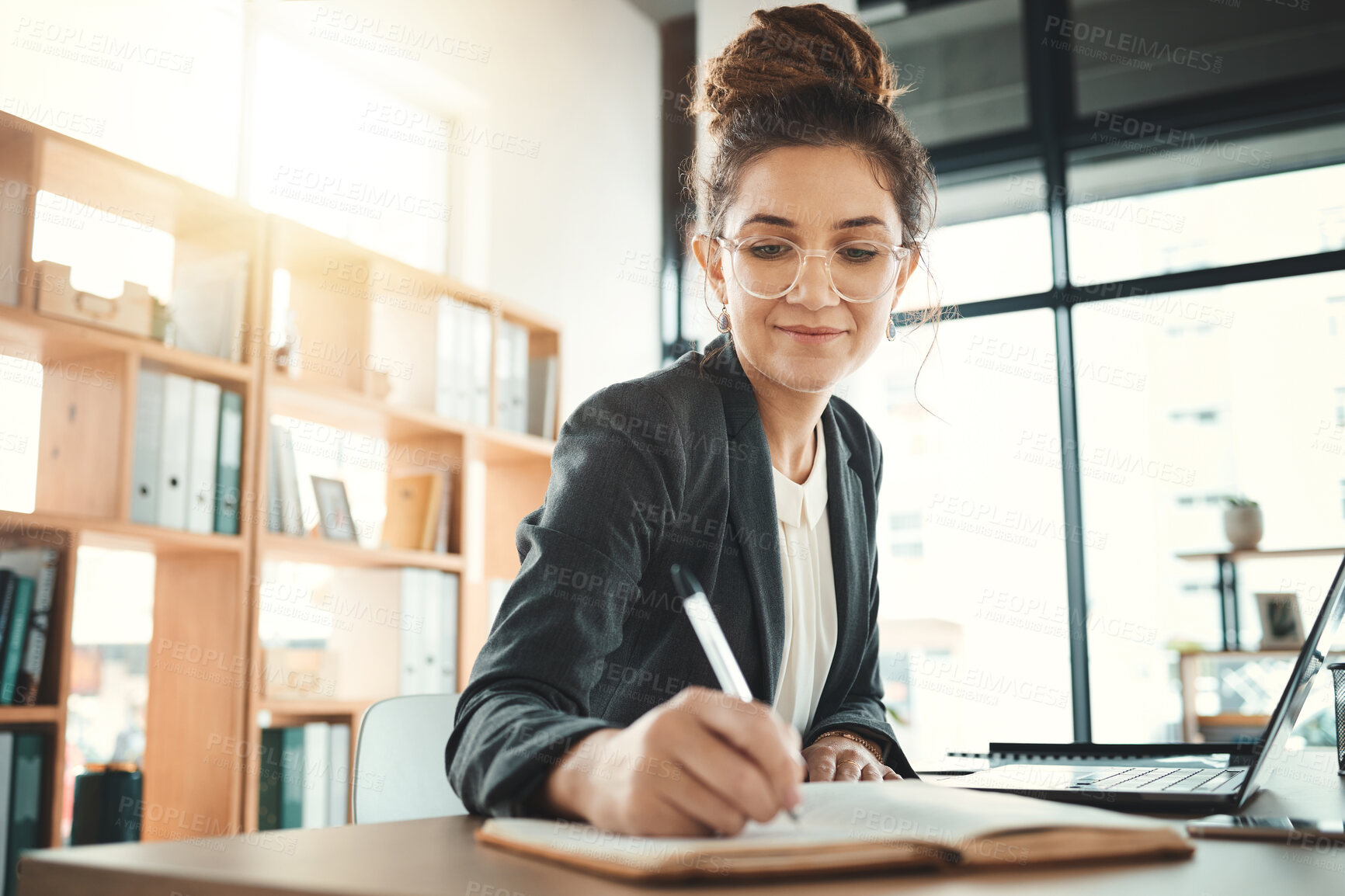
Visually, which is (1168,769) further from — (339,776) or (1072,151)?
(1072,151)

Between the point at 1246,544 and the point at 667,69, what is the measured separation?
342cm

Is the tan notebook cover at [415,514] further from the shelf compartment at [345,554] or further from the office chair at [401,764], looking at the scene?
the office chair at [401,764]

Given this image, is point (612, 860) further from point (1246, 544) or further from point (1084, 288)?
point (1084, 288)

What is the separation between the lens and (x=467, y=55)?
4.07 metres

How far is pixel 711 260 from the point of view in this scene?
4.44 ft

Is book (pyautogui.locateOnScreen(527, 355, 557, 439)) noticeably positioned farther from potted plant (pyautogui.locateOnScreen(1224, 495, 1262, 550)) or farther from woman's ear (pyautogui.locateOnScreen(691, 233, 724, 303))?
potted plant (pyautogui.locateOnScreen(1224, 495, 1262, 550))

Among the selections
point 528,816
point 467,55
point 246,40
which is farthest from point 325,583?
point 528,816

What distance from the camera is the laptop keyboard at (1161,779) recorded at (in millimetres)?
856

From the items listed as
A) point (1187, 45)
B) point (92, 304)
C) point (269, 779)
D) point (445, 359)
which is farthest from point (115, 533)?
point (1187, 45)

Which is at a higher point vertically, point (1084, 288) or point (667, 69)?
point (667, 69)

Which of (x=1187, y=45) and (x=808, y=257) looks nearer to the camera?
(x=808, y=257)

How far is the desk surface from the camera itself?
48 centimetres

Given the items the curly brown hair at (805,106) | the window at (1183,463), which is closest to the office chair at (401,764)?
the curly brown hair at (805,106)

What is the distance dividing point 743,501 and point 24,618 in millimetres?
1785
